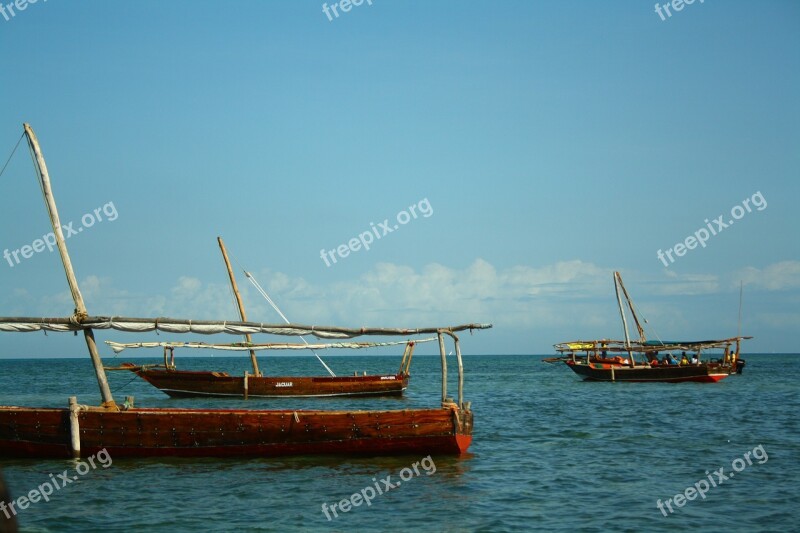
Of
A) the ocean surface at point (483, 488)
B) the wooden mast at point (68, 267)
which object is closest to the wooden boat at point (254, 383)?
the ocean surface at point (483, 488)

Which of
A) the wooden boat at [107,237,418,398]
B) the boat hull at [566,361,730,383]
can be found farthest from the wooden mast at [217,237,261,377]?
the boat hull at [566,361,730,383]

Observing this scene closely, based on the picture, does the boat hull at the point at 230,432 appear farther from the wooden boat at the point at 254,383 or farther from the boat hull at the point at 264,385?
the boat hull at the point at 264,385

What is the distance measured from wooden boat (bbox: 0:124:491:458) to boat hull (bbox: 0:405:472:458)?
0.08 ft

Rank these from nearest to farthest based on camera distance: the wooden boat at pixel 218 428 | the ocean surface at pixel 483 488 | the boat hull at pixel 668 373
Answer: the ocean surface at pixel 483 488, the wooden boat at pixel 218 428, the boat hull at pixel 668 373

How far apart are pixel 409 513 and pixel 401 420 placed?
15.5 ft

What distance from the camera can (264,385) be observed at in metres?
39.8

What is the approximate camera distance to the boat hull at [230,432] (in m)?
18.8

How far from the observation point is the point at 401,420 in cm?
1895

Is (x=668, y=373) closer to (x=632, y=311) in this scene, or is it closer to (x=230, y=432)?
(x=632, y=311)

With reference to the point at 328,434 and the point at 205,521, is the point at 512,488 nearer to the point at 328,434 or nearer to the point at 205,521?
the point at 328,434

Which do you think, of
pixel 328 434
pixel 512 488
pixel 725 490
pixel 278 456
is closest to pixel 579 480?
pixel 512 488

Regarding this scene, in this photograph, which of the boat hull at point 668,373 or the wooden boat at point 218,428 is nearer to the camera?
the wooden boat at point 218,428

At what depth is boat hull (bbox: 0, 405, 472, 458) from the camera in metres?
18.8

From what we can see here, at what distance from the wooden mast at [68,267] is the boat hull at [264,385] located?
20.2m
